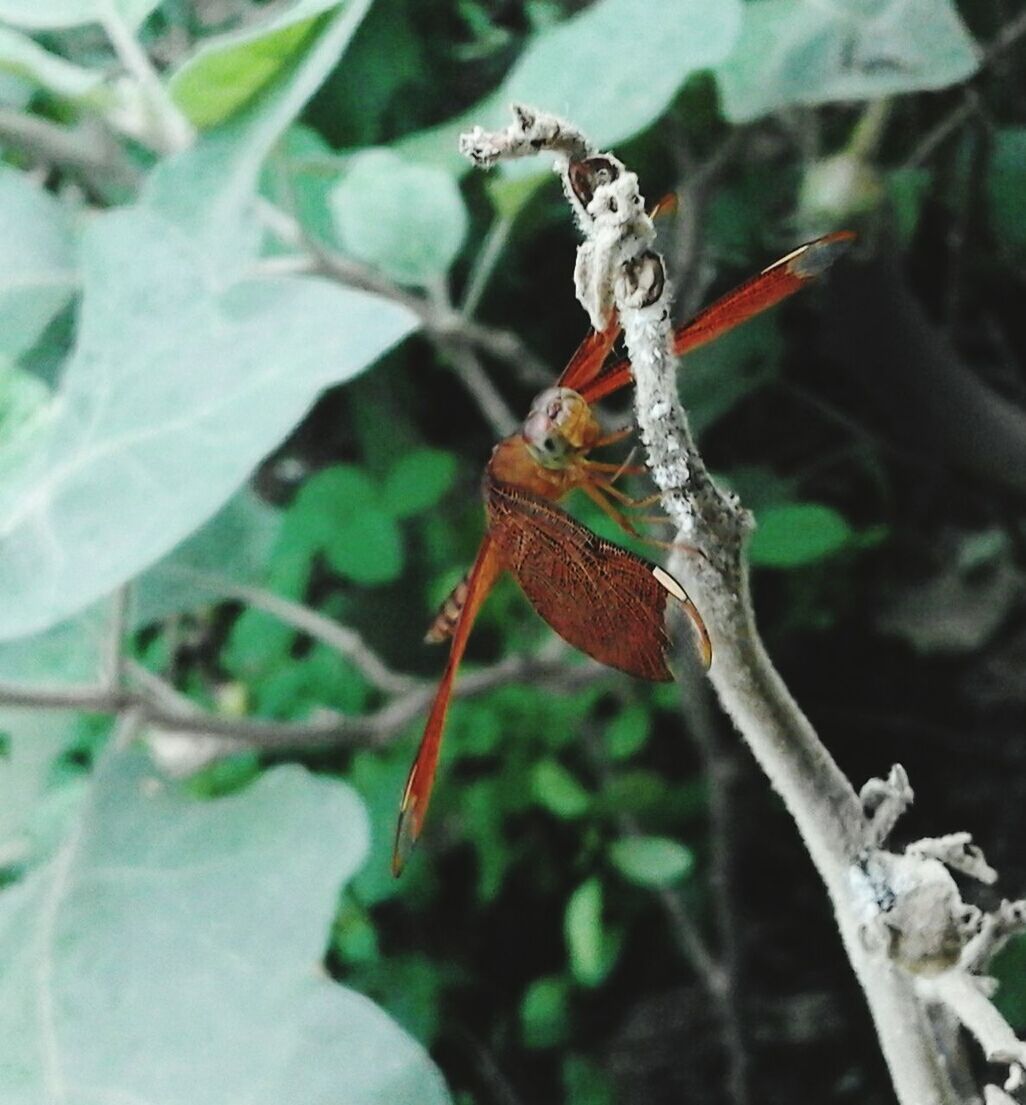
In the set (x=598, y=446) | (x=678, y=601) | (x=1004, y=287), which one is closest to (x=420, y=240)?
(x=598, y=446)

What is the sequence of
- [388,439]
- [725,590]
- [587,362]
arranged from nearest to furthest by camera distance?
[725,590] < [587,362] < [388,439]

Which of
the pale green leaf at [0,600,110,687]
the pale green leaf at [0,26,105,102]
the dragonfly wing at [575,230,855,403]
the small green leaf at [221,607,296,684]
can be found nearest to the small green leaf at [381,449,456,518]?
the small green leaf at [221,607,296,684]

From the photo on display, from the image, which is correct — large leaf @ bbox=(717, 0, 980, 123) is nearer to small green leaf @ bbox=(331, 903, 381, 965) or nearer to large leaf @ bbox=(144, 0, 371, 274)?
large leaf @ bbox=(144, 0, 371, 274)

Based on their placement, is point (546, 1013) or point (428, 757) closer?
point (428, 757)

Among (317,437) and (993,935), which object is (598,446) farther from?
(317,437)

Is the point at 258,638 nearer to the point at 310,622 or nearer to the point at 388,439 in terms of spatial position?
the point at 310,622

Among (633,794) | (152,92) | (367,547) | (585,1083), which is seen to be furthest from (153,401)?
(585,1083)

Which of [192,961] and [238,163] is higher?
[238,163]
